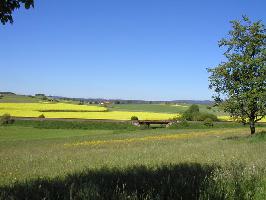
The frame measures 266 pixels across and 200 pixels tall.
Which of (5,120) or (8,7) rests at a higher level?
(8,7)

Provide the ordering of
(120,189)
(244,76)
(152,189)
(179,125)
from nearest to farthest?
(152,189) < (120,189) < (244,76) < (179,125)

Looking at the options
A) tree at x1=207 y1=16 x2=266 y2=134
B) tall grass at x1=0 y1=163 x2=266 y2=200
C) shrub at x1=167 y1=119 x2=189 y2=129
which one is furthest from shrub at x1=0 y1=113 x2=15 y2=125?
tall grass at x1=0 y1=163 x2=266 y2=200

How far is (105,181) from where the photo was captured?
7.54m

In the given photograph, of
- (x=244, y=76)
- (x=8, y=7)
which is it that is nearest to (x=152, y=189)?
(x=8, y=7)

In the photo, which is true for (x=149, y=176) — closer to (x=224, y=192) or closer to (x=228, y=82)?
(x=224, y=192)

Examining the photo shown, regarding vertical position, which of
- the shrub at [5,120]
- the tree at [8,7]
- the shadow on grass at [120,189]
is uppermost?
the tree at [8,7]

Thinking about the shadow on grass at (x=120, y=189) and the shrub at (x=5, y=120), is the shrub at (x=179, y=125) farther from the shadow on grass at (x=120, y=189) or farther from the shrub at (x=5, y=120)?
the shadow on grass at (x=120, y=189)

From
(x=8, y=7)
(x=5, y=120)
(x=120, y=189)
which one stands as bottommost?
(x=5, y=120)

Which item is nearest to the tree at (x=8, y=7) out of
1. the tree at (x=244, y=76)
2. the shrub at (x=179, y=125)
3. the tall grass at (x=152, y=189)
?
the tall grass at (x=152, y=189)

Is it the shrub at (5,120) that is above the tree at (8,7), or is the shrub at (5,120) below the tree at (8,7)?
below

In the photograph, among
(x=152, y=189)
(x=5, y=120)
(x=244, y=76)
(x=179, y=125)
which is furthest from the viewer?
(x=5, y=120)

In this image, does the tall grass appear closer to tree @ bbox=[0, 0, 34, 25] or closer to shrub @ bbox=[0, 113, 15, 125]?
tree @ bbox=[0, 0, 34, 25]

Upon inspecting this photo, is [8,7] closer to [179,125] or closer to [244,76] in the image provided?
[244,76]

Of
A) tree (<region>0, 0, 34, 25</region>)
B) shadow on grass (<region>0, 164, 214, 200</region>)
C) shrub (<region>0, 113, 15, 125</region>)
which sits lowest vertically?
shrub (<region>0, 113, 15, 125</region>)
